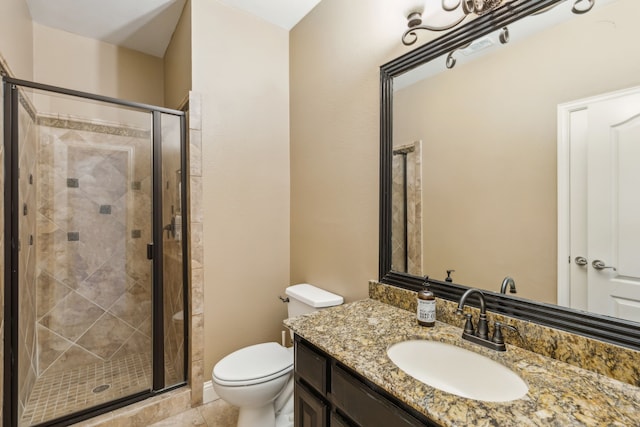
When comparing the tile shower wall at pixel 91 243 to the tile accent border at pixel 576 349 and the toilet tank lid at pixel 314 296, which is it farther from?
the tile accent border at pixel 576 349

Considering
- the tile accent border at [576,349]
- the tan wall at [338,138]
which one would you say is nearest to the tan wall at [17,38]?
the tan wall at [338,138]

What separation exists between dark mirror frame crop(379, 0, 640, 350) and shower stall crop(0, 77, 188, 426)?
4.42 feet

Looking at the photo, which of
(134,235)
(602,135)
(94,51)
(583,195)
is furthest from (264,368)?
(94,51)

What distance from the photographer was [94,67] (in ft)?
8.31

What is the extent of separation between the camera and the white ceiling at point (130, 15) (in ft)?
6.70

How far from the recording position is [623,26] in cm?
84

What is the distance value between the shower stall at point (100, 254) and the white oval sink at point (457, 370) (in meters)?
1.55

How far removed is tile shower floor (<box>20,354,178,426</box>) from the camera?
5.70 ft

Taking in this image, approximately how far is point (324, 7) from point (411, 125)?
116 centimetres

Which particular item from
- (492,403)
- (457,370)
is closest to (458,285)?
(457,370)

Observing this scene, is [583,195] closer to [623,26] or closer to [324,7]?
[623,26]

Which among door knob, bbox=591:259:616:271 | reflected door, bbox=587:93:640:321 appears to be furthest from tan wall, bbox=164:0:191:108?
door knob, bbox=591:259:616:271

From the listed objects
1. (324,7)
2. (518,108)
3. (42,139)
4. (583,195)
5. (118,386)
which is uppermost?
(324,7)

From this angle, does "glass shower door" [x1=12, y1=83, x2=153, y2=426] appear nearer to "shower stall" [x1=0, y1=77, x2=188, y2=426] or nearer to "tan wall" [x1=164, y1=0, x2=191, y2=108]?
"shower stall" [x1=0, y1=77, x2=188, y2=426]
